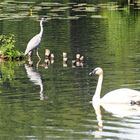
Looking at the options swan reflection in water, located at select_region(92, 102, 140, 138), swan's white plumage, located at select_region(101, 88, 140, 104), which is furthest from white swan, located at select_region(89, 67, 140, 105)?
swan reflection in water, located at select_region(92, 102, 140, 138)

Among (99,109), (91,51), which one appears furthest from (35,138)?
(91,51)

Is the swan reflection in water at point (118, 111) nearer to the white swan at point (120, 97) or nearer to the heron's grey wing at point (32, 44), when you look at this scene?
the white swan at point (120, 97)

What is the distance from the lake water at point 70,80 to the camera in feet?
51.5

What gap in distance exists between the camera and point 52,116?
17062 millimetres

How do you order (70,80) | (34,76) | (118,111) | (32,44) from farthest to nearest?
(32,44) < (34,76) < (70,80) < (118,111)

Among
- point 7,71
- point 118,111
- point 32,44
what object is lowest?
point 7,71

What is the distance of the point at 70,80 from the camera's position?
75.0ft

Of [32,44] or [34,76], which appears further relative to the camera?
[32,44]

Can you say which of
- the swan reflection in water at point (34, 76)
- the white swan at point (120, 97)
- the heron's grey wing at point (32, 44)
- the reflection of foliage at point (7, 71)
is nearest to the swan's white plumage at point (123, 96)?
the white swan at point (120, 97)

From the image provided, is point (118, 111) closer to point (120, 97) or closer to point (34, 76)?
point (120, 97)

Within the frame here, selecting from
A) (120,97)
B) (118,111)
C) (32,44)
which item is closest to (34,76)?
(32,44)

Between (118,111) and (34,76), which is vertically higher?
(118,111)

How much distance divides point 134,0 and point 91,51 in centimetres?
2852

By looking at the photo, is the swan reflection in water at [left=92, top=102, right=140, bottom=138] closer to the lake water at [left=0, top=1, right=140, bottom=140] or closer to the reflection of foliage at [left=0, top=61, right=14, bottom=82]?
the lake water at [left=0, top=1, right=140, bottom=140]
